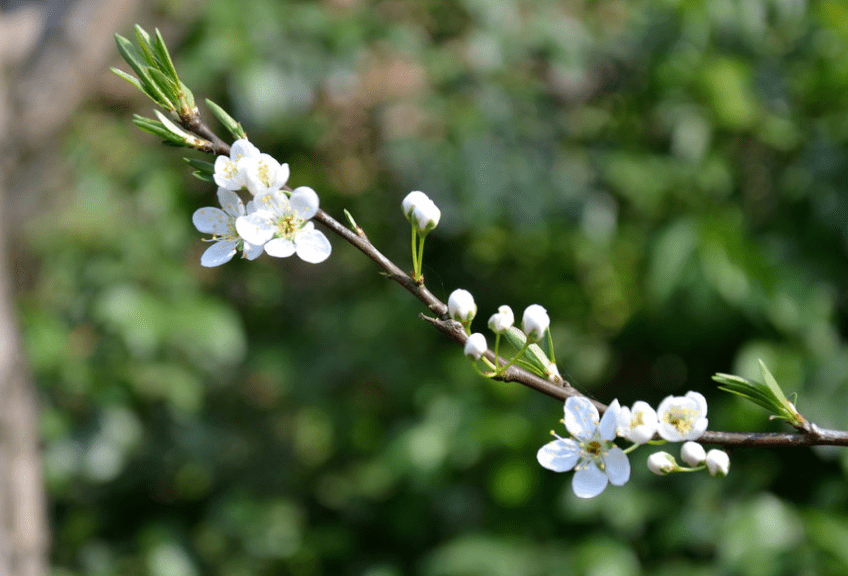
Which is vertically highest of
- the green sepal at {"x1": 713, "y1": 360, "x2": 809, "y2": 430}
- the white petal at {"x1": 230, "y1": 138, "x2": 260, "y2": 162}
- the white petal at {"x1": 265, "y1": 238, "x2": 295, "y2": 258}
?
the white petal at {"x1": 230, "y1": 138, "x2": 260, "y2": 162}

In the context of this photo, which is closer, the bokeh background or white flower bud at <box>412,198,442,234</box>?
white flower bud at <box>412,198,442,234</box>

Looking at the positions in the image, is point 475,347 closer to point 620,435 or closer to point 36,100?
point 620,435

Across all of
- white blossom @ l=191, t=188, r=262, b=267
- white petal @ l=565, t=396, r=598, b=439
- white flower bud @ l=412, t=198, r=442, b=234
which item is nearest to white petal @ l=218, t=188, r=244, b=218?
white blossom @ l=191, t=188, r=262, b=267

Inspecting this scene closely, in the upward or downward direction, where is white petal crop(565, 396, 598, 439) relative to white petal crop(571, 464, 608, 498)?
upward

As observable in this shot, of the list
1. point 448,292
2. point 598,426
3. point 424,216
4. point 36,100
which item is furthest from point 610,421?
point 36,100

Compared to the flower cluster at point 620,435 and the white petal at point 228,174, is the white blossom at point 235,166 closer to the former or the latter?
the white petal at point 228,174

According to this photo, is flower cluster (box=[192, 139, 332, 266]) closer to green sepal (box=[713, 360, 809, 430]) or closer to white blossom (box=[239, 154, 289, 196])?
white blossom (box=[239, 154, 289, 196])
